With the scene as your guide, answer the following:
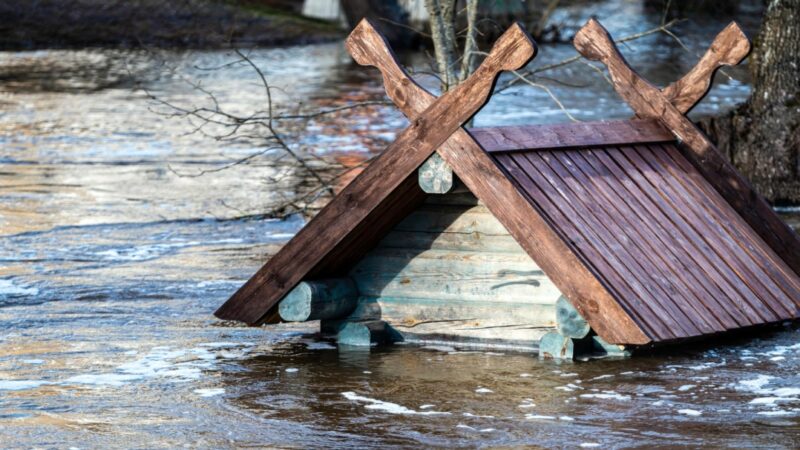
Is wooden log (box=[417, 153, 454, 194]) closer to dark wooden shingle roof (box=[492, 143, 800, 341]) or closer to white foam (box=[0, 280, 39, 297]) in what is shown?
dark wooden shingle roof (box=[492, 143, 800, 341])

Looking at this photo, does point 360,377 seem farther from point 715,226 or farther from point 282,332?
point 715,226

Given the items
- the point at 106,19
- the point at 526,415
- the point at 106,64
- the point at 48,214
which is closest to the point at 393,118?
the point at 48,214

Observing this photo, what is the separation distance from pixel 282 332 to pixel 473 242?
123 cm

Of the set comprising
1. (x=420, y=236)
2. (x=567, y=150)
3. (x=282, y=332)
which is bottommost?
(x=282, y=332)

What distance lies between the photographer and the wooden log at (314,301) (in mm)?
6977

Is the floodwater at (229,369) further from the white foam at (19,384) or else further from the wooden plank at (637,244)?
the wooden plank at (637,244)

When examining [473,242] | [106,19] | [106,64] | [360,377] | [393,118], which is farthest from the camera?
[106,19]

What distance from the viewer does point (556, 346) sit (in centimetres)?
676

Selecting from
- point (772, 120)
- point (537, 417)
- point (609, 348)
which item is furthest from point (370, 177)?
point (772, 120)

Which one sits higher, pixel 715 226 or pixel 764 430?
pixel 715 226

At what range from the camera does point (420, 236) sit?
A: 7168 mm

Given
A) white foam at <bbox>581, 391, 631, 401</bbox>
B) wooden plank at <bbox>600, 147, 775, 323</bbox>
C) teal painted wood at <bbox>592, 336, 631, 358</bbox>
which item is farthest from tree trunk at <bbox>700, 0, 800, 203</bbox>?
white foam at <bbox>581, 391, 631, 401</bbox>

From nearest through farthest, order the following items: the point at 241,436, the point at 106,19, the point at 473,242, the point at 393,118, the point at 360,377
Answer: the point at 241,436 < the point at 360,377 < the point at 473,242 < the point at 393,118 < the point at 106,19

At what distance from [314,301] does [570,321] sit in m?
1.25
